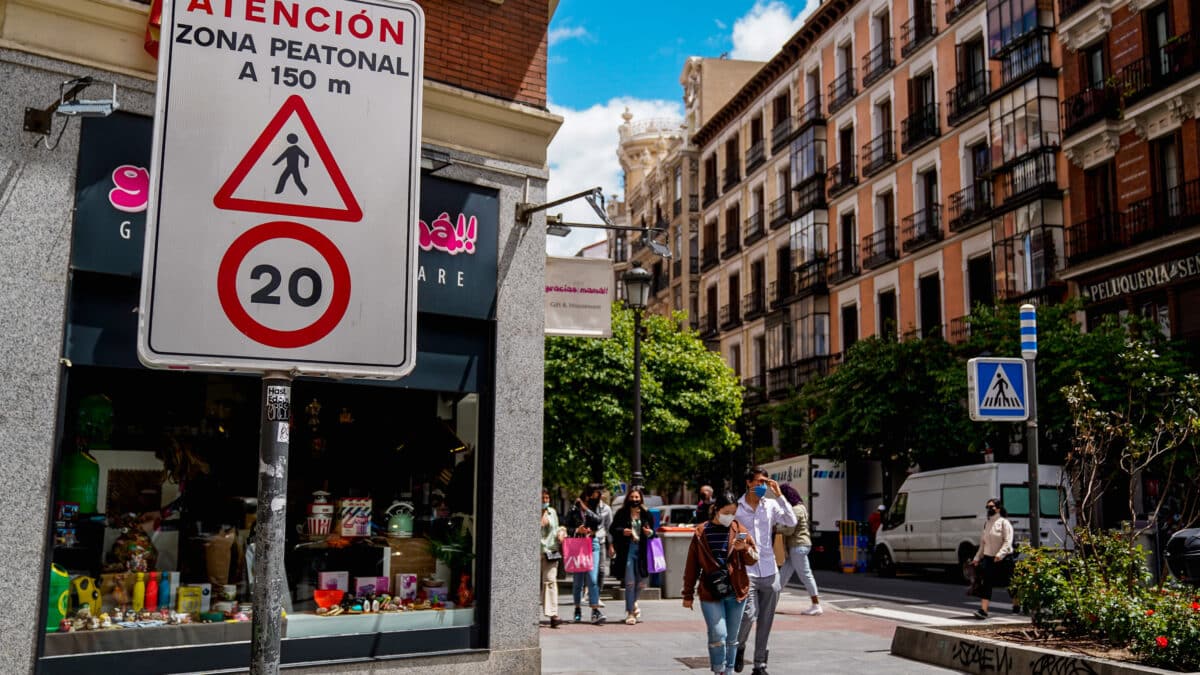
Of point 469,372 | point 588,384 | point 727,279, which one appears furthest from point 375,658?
point 727,279

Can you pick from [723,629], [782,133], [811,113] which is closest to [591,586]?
[723,629]

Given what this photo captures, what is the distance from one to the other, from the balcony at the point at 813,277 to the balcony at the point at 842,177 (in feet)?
8.52

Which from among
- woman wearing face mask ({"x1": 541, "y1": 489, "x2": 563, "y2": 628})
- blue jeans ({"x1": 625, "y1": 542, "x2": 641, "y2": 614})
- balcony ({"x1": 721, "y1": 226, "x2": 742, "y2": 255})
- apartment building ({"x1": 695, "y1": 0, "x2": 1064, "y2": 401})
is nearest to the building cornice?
apartment building ({"x1": 695, "y1": 0, "x2": 1064, "y2": 401})

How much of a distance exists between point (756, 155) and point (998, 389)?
1547 inches

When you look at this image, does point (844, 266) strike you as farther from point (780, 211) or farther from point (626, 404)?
point (626, 404)

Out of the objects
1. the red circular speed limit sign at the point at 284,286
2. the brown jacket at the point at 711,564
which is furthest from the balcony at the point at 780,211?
the red circular speed limit sign at the point at 284,286

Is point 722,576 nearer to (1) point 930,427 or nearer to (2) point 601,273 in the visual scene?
(2) point 601,273

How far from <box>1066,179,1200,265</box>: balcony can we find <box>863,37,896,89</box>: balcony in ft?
40.2

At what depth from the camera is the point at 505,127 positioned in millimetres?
9156

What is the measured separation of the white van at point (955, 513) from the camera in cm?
2219

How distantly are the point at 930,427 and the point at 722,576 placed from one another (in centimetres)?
2258

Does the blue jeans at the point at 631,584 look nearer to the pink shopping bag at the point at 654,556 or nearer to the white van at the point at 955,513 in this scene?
the pink shopping bag at the point at 654,556

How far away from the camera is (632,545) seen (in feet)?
48.9

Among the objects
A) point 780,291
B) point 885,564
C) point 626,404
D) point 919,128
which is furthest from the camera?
point 780,291
